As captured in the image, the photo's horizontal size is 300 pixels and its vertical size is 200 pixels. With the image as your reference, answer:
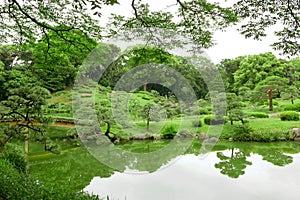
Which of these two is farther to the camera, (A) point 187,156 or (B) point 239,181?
(A) point 187,156

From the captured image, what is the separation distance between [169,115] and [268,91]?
513 cm

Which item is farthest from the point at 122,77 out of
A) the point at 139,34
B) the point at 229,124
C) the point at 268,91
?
the point at 268,91

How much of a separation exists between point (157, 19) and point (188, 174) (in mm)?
2740

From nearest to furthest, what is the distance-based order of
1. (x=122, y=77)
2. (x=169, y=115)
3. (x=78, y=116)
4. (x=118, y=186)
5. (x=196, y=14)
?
(x=196, y=14)
(x=118, y=186)
(x=122, y=77)
(x=78, y=116)
(x=169, y=115)

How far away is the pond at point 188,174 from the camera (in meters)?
3.87

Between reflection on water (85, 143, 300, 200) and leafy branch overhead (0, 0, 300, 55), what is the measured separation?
1.96m

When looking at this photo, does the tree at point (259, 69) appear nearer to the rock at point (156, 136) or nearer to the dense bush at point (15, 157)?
the rock at point (156, 136)

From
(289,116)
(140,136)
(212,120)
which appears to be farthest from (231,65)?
(140,136)

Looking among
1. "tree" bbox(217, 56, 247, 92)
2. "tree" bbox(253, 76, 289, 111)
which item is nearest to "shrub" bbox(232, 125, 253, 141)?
"tree" bbox(253, 76, 289, 111)

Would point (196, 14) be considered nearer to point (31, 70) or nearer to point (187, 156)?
point (187, 156)

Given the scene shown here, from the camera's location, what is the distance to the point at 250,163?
5.66 metres

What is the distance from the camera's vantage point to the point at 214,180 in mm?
4465

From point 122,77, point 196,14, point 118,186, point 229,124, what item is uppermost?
point 196,14

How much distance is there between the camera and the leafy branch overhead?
9.48 feet
